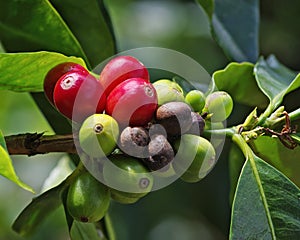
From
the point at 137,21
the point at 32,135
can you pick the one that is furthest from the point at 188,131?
the point at 137,21

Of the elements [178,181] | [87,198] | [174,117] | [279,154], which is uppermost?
[174,117]

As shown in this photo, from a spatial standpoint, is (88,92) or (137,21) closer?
(88,92)

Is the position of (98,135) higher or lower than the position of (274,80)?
higher

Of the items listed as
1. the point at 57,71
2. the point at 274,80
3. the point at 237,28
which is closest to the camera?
the point at 57,71

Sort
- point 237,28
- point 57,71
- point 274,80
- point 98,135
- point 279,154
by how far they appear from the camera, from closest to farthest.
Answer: point 98,135 < point 57,71 < point 279,154 < point 274,80 < point 237,28

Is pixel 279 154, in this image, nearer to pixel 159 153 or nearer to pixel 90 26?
pixel 159 153

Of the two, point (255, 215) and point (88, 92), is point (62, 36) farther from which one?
point (255, 215)

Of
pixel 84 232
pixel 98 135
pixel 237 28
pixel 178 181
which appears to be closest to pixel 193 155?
pixel 98 135
